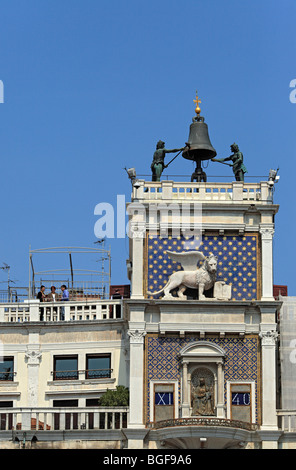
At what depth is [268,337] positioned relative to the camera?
2530 inches

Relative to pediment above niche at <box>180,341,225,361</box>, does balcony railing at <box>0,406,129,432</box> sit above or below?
below

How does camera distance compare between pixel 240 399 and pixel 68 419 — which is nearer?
pixel 240 399

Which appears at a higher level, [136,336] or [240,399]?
[136,336]

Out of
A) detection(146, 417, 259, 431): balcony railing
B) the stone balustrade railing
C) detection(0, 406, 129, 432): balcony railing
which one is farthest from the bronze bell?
detection(146, 417, 259, 431): balcony railing

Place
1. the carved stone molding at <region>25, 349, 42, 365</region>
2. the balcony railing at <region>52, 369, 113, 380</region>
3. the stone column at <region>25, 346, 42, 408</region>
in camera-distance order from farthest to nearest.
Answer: the carved stone molding at <region>25, 349, 42, 365</region> < the balcony railing at <region>52, 369, 113, 380</region> < the stone column at <region>25, 346, 42, 408</region>

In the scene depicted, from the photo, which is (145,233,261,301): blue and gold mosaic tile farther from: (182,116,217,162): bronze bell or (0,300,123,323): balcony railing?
(182,116,217,162): bronze bell

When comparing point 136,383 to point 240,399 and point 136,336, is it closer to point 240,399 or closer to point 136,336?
point 136,336

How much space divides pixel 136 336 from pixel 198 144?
10.6m

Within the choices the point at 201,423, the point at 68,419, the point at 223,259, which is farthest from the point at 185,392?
the point at 223,259

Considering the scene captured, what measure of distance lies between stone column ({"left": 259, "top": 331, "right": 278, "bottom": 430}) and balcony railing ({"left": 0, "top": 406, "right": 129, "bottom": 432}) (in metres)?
6.08

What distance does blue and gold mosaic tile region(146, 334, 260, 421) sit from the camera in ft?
209

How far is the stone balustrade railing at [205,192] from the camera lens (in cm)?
6612

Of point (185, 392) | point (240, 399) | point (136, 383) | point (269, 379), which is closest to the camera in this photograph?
point (185, 392)

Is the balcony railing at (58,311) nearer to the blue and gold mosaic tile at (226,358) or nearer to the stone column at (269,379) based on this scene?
the blue and gold mosaic tile at (226,358)
